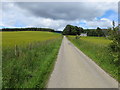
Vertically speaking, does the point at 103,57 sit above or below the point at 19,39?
below

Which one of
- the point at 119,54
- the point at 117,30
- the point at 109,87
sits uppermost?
the point at 117,30

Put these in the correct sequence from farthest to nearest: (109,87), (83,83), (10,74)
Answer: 1. (10,74)
2. (83,83)
3. (109,87)

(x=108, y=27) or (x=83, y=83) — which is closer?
(x=83, y=83)

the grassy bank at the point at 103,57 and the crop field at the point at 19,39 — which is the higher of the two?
the crop field at the point at 19,39

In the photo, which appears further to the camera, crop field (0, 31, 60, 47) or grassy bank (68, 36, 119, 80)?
crop field (0, 31, 60, 47)

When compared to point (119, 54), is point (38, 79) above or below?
below

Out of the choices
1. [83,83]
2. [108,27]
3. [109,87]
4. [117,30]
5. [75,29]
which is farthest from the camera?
[75,29]

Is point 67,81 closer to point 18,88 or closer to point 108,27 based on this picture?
point 18,88

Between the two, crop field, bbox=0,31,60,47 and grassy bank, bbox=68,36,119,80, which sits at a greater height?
crop field, bbox=0,31,60,47

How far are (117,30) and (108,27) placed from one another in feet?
2.75

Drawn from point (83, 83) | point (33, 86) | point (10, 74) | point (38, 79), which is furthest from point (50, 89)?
point (10, 74)

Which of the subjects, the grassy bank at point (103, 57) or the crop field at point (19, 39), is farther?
the crop field at point (19, 39)

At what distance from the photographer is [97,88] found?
4.61m

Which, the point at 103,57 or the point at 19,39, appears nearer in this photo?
the point at 103,57
